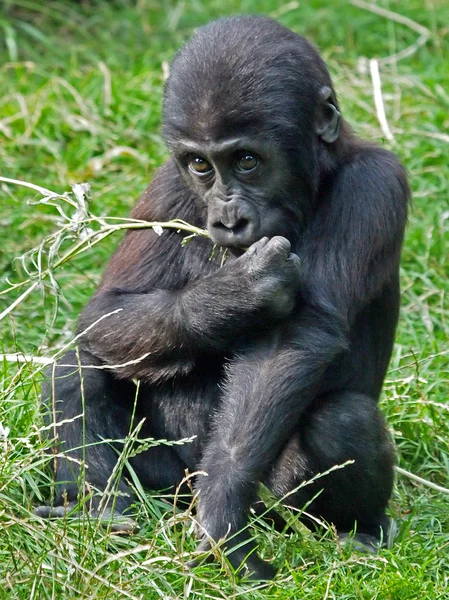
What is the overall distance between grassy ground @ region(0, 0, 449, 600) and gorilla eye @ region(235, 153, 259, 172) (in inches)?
32.8

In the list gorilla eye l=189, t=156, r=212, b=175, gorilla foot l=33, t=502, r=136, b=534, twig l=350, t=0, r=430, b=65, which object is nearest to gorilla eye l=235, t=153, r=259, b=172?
gorilla eye l=189, t=156, r=212, b=175

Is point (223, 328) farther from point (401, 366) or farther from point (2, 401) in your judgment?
point (401, 366)

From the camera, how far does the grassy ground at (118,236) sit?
473cm

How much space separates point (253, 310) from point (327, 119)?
1.06m

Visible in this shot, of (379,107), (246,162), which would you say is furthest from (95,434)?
(379,107)

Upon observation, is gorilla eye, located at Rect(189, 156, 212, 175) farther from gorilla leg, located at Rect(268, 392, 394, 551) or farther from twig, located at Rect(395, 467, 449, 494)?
twig, located at Rect(395, 467, 449, 494)

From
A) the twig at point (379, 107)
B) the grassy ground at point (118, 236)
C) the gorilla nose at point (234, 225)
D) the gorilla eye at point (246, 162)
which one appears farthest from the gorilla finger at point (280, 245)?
the twig at point (379, 107)

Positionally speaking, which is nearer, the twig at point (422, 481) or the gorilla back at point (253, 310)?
the gorilla back at point (253, 310)

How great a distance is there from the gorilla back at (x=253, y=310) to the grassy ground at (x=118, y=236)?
27 centimetres

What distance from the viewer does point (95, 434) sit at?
5762mm

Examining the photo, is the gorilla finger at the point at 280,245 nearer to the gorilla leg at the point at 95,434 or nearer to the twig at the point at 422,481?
the gorilla leg at the point at 95,434

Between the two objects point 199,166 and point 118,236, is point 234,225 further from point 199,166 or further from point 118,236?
point 118,236

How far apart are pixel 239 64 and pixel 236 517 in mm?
2065

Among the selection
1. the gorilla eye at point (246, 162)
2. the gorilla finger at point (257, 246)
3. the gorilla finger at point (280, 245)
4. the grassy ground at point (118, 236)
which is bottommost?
the grassy ground at point (118, 236)
